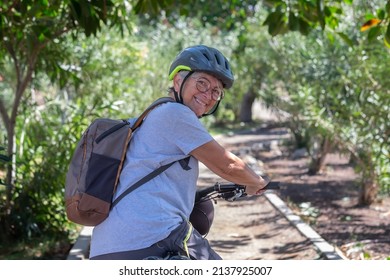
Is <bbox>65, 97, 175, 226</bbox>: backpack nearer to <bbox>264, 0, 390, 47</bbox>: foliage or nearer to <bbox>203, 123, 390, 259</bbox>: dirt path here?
<bbox>264, 0, 390, 47</bbox>: foliage

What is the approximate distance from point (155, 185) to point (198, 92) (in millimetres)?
492

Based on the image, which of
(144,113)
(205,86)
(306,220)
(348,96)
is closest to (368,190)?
(306,220)

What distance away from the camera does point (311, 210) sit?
34.8 feet

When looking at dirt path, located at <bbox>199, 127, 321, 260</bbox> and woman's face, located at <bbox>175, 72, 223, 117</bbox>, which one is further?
dirt path, located at <bbox>199, 127, 321, 260</bbox>

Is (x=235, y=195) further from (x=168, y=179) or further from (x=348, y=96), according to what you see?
(x=348, y=96)

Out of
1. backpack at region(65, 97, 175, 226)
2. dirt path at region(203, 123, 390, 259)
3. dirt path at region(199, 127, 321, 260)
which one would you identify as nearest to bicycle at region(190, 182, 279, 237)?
backpack at region(65, 97, 175, 226)

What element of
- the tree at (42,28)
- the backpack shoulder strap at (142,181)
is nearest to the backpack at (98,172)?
the backpack shoulder strap at (142,181)

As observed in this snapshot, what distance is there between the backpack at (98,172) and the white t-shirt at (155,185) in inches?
1.2

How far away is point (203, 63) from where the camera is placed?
11.0ft

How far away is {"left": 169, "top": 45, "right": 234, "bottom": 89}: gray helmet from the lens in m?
3.36

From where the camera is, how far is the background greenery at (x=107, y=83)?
6.68 m

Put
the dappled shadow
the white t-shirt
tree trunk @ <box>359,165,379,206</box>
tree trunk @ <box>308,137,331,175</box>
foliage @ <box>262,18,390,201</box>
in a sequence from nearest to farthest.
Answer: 1. the white t-shirt
2. the dappled shadow
3. foliage @ <box>262,18,390,201</box>
4. tree trunk @ <box>359,165,379,206</box>
5. tree trunk @ <box>308,137,331,175</box>

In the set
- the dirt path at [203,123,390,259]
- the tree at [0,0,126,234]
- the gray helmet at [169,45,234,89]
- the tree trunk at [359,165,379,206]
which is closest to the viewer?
the gray helmet at [169,45,234,89]

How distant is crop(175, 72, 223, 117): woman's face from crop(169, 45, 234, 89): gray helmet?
0.03 m
